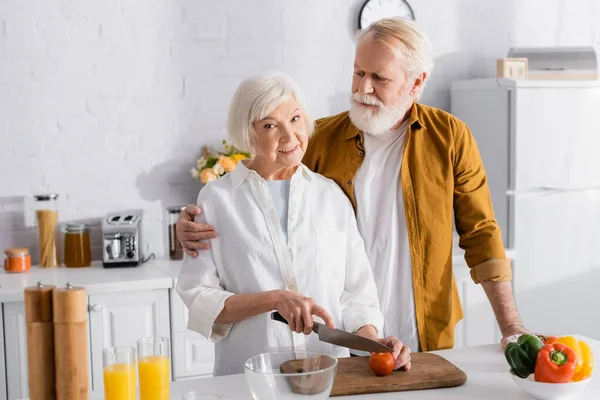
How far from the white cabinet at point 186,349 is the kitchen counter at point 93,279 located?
121mm

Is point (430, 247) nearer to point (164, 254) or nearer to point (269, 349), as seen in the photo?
point (269, 349)

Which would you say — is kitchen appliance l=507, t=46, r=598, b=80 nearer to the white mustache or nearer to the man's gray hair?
the man's gray hair

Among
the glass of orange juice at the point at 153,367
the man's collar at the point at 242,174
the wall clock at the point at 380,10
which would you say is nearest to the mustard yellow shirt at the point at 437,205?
the man's collar at the point at 242,174

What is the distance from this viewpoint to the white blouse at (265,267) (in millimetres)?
2027

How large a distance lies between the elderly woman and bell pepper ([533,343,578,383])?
0.45m

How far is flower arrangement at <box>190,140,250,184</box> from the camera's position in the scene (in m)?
3.72

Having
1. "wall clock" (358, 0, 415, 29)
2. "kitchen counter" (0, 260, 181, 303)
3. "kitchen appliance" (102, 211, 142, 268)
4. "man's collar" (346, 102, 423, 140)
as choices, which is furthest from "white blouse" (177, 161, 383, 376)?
"wall clock" (358, 0, 415, 29)

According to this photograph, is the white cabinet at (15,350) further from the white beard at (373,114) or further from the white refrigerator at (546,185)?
the white refrigerator at (546,185)

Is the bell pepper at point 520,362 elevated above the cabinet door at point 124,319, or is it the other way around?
the bell pepper at point 520,362

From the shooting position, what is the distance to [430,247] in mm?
2373

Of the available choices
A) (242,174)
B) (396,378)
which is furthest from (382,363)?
(242,174)

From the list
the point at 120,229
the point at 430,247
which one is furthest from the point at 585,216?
the point at 120,229

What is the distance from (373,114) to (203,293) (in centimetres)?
73

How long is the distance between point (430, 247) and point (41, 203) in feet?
6.49
